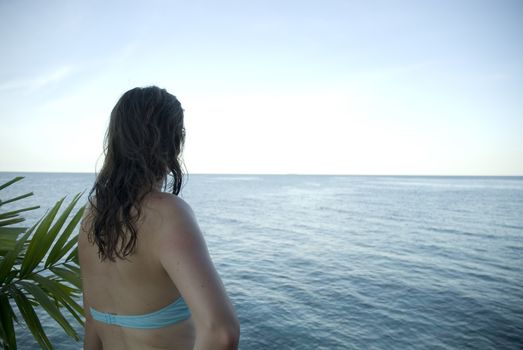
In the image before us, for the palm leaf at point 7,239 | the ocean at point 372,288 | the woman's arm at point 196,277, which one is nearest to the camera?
the woman's arm at point 196,277

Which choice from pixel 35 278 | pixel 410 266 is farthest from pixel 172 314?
pixel 410 266

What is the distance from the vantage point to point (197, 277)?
3.26 feet

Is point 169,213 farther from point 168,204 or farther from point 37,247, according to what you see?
point 37,247

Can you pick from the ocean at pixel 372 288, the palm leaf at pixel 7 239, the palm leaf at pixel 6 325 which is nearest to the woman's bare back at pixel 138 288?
the palm leaf at pixel 6 325

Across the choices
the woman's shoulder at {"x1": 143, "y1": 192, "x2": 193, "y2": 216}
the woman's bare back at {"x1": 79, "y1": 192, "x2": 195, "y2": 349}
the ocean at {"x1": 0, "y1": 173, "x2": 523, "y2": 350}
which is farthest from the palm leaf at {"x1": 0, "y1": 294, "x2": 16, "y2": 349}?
the ocean at {"x1": 0, "y1": 173, "x2": 523, "y2": 350}

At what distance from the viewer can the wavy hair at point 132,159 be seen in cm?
127

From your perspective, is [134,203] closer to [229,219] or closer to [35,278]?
[35,278]

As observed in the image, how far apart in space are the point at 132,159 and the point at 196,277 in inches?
25.1

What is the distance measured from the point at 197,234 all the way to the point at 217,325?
29 centimetres

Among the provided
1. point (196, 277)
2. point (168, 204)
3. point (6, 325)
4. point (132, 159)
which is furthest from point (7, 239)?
point (196, 277)

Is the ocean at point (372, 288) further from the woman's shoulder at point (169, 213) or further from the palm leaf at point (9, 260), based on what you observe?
the woman's shoulder at point (169, 213)

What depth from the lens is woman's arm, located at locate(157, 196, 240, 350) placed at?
0.95 meters

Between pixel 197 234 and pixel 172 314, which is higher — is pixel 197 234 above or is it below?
above

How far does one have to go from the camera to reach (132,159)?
135 centimetres
